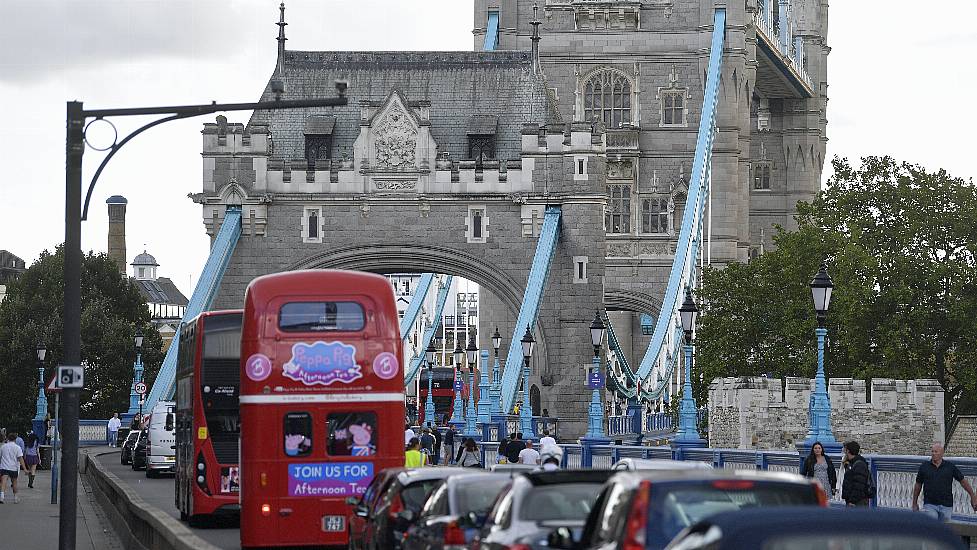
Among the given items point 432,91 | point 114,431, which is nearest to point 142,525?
point 432,91

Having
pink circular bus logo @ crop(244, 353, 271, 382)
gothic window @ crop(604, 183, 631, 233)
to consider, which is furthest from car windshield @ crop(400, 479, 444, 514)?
gothic window @ crop(604, 183, 631, 233)

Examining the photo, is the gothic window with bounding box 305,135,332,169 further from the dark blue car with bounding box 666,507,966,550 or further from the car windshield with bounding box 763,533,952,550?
the car windshield with bounding box 763,533,952,550

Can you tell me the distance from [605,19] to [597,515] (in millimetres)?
74421

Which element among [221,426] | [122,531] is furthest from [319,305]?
[122,531]

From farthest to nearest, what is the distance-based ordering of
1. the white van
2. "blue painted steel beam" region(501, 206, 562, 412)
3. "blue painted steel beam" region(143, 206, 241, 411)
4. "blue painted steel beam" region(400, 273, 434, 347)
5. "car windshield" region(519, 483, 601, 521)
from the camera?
"blue painted steel beam" region(400, 273, 434, 347) < "blue painted steel beam" region(143, 206, 241, 411) < "blue painted steel beam" region(501, 206, 562, 412) < the white van < "car windshield" region(519, 483, 601, 521)

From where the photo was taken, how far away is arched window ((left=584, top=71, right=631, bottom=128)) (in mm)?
84688

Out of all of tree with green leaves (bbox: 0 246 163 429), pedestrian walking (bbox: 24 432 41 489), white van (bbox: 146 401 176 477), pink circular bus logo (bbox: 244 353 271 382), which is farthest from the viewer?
tree with green leaves (bbox: 0 246 163 429)

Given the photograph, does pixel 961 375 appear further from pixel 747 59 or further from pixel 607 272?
pixel 747 59

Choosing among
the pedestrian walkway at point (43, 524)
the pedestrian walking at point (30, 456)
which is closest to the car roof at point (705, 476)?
the pedestrian walkway at point (43, 524)

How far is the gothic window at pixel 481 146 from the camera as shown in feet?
242

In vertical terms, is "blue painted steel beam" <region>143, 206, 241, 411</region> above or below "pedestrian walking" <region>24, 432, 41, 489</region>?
above

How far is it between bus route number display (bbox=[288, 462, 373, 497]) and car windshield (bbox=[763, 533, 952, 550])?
50.6 ft

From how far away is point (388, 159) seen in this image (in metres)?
72.9

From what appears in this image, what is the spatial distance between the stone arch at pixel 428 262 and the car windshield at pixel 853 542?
6273cm
